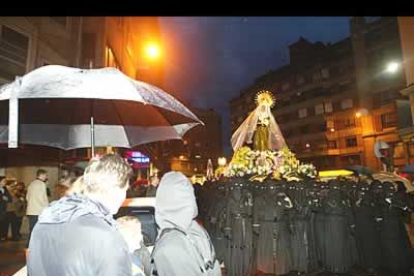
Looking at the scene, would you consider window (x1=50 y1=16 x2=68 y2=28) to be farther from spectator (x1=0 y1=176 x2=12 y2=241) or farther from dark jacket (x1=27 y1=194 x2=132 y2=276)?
dark jacket (x1=27 y1=194 x2=132 y2=276)

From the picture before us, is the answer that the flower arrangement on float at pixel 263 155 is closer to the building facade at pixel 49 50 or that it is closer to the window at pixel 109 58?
the building facade at pixel 49 50

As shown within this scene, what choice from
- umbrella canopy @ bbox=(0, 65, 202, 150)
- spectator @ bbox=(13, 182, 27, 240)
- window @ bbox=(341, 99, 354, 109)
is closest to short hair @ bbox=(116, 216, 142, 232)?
umbrella canopy @ bbox=(0, 65, 202, 150)

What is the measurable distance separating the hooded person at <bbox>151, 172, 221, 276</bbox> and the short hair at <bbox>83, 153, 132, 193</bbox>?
0.37 metres

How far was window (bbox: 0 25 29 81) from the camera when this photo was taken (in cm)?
1192

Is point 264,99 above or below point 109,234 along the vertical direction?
above

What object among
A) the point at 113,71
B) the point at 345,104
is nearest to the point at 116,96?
the point at 113,71

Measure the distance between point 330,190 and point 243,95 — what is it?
52.5m

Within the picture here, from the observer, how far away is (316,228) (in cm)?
698

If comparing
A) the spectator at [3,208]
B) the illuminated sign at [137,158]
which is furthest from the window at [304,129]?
the spectator at [3,208]

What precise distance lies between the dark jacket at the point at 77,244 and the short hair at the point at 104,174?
0.47 feet

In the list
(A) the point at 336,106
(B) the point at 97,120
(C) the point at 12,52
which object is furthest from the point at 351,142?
(B) the point at 97,120

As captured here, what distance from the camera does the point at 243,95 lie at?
58.4m

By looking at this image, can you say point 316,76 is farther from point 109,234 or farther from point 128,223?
point 109,234

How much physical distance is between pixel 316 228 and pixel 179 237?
573 cm
